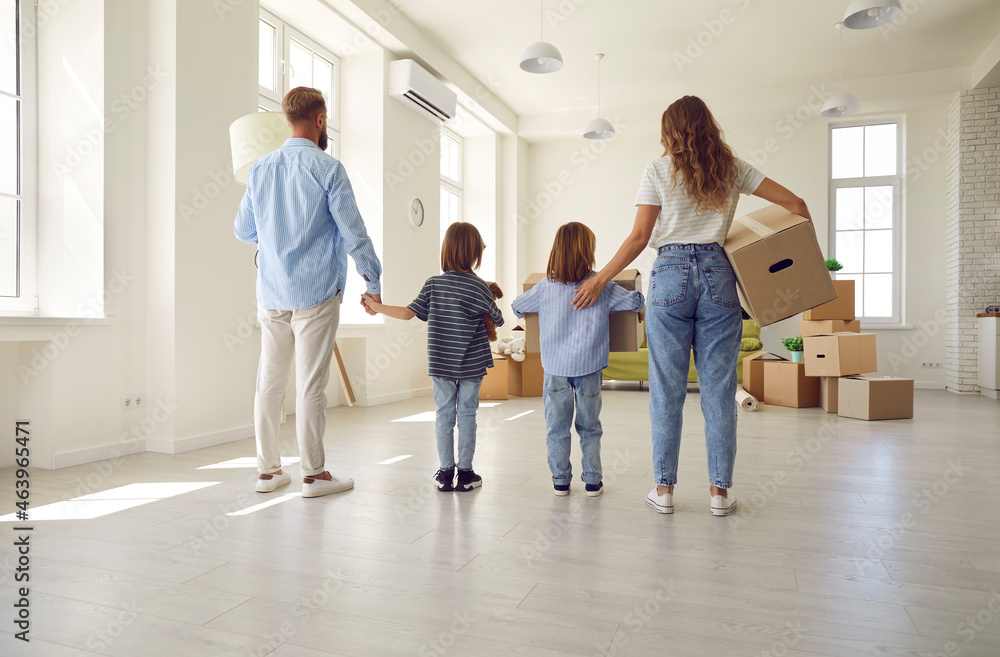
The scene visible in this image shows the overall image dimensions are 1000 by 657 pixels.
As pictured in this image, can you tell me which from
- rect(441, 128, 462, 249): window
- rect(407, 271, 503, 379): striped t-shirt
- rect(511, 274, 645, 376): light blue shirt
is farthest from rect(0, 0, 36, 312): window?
rect(441, 128, 462, 249): window

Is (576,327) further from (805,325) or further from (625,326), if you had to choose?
(805,325)

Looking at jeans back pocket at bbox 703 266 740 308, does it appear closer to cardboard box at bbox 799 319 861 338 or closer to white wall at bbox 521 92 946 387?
cardboard box at bbox 799 319 861 338

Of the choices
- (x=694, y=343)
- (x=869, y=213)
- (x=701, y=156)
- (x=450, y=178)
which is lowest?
(x=694, y=343)

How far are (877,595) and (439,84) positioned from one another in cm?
563

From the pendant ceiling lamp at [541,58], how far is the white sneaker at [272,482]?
364cm

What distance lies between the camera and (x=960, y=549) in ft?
5.99

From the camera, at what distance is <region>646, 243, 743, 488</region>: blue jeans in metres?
2.03

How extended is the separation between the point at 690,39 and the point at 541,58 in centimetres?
190

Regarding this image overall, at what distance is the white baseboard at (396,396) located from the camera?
528cm

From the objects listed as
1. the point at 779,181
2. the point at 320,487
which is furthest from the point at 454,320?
the point at 779,181

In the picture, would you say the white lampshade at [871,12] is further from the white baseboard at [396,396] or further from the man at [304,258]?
the white baseboard at [396,396]

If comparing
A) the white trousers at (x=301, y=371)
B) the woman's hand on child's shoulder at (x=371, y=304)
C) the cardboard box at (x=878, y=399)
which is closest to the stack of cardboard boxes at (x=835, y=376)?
the cardboard box at (x=878, y=399)

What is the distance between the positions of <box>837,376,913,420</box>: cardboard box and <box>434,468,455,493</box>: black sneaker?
332cm

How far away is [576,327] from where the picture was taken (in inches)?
89.1
